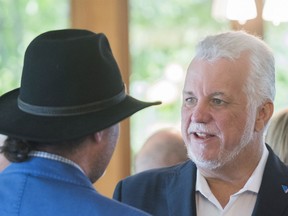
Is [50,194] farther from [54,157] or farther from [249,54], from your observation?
[249,54]

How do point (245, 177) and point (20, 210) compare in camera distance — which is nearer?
point (20, 210)

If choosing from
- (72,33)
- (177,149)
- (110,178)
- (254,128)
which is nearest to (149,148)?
(177,149)

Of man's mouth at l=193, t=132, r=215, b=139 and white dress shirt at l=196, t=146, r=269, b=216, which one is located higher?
man's mouth at l=193, t=132, r=215, b=139

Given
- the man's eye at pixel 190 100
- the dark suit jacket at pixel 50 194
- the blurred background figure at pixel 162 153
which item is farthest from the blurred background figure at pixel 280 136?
the dark suit jacket at pixel 50 194

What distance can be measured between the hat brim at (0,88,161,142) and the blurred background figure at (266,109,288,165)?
123 cm

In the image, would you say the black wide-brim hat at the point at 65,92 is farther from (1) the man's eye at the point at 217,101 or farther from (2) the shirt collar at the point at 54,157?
(1) the man's eye at the point at 217,101

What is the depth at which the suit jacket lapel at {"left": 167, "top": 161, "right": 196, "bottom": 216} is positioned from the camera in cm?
230

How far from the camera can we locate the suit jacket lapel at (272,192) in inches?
88.1

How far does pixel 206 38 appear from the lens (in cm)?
236

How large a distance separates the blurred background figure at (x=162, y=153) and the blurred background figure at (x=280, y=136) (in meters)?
0.54

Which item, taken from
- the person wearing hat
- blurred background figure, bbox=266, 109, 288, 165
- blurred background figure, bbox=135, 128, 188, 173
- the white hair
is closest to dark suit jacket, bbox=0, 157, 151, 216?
the person wearing hat

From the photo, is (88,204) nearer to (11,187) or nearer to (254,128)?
(11,187)

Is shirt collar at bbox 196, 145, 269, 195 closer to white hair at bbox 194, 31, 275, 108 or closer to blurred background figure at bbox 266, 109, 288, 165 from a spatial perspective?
white hair at bbox 194, 31, 275, 108

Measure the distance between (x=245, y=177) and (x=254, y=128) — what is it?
7.4 inches
